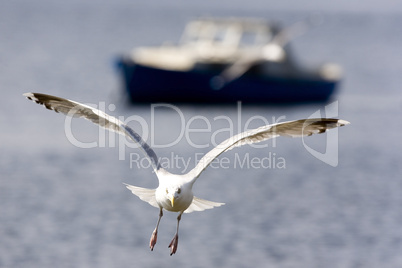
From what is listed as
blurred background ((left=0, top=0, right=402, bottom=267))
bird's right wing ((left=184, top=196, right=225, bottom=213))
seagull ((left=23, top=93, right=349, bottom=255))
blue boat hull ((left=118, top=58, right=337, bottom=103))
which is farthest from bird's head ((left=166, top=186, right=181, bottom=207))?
blue boat hull ((left=118, top=58, right=337, bottom=103))

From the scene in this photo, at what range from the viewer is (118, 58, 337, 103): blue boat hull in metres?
28.6

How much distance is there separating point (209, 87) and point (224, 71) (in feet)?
2.68

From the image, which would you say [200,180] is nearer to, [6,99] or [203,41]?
[203,41]

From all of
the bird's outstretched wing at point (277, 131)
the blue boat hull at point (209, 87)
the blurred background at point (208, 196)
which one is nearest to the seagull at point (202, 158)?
the bird's outstretched wing at point (277, 131)

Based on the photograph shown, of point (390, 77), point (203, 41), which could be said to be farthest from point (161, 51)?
point (390, 77)

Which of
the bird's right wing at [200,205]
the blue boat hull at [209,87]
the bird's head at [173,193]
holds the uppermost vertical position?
the blue boat hull at [209,87]

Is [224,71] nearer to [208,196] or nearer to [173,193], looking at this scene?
[208,196]

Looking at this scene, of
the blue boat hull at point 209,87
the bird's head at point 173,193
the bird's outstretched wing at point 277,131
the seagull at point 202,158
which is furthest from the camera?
the blue boat hull at point 209,87

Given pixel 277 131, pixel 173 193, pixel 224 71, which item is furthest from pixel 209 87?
pixel 173 193

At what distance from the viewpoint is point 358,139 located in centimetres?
2781

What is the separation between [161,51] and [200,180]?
30.5 ft

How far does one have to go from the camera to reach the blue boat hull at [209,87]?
28594 millimetres

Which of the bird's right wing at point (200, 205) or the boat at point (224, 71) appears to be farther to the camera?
the boat at point (224, 71)

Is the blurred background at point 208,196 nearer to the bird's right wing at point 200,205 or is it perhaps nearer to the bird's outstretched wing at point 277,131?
the bird's right wing at point 200,205
